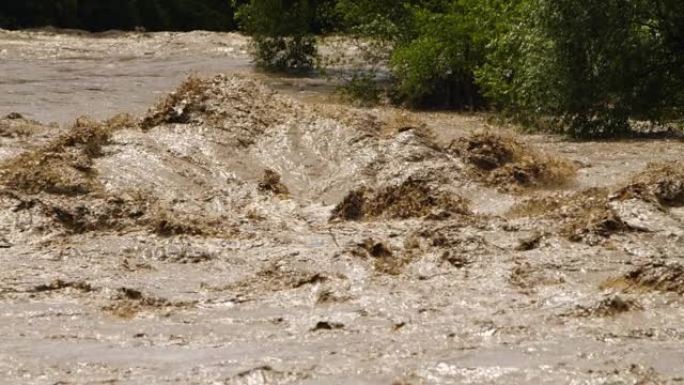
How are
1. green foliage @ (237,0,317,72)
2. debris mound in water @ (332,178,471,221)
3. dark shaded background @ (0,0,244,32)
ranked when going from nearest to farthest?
debris mound in water @ (332,178,471,221) → green foliage @ (237,0,317,72) → dark shaded background @ (0,0,244,32)

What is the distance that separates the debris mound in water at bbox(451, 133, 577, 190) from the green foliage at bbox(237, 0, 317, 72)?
15.5 meters

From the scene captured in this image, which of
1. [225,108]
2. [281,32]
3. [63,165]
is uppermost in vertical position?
[225,108]

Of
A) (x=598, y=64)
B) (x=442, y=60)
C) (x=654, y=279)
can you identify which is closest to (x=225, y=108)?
(x=598, y=64)

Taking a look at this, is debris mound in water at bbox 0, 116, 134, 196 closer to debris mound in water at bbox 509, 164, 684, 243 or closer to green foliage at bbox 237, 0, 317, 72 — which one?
debris mound in water at bbox 509, 164, 684, 243

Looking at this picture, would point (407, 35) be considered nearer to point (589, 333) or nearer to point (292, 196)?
Answer: point (292, 196)

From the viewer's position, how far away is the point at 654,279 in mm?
8547

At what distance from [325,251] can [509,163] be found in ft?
12.4

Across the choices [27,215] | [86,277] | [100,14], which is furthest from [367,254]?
[100,14]

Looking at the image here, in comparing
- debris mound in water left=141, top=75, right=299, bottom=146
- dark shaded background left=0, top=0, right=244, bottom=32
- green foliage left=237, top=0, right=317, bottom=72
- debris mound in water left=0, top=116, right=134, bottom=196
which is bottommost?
dark shaded background left=0, top=0, right=244, bottom=32

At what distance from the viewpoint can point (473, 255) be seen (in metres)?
9.69

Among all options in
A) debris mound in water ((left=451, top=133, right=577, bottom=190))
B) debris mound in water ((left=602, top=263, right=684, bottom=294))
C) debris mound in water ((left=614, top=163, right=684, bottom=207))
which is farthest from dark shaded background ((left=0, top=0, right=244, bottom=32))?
debris mound in water ((left=602, top=263, right=684, bottom=294))

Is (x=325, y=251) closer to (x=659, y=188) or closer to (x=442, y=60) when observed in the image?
(x=659, y=188)

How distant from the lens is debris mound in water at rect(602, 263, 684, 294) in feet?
27.5

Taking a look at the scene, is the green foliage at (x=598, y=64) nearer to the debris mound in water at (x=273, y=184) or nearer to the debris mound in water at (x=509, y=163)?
the debris mound in water at (x=509, y=163)
